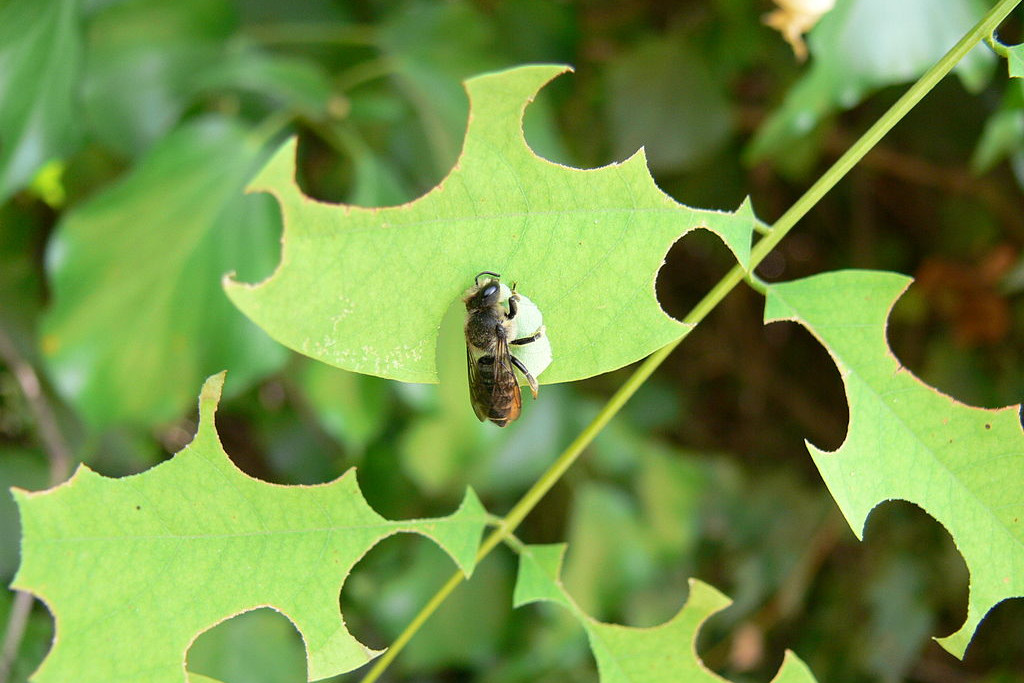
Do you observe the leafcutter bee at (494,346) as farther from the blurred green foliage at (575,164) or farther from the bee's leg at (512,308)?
the blurred green foliage at (575,164)

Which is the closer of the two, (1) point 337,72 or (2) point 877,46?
(2) point 877,46

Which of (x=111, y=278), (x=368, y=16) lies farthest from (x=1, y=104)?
(x=368, y=16)

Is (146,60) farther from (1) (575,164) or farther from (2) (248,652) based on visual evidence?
(2) (248,652)

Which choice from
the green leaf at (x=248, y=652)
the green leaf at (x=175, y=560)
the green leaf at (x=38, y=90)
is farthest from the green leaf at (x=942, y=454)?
the green leaf at (x=248, y=652)

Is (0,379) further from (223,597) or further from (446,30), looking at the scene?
(223,597)

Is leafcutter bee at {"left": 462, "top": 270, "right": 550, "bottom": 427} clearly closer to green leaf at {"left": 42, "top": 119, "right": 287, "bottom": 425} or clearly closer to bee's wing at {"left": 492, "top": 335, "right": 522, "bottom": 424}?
bee's wing at {"left": 492, "top": 335, "right": 522, "bottom": 424}

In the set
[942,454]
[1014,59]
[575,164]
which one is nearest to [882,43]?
[1014,59]
